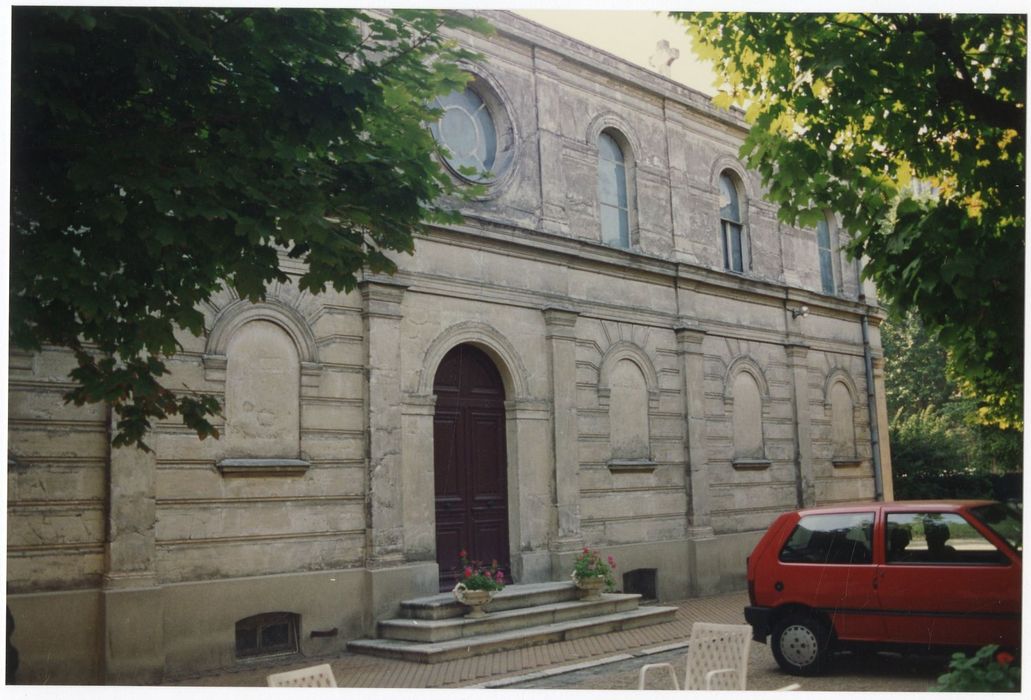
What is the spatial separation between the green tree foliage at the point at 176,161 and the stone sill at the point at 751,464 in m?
10.5

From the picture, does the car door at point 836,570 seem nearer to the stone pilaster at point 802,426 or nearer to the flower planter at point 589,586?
the flower planter at point 589,586

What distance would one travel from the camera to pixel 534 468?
47.4ft

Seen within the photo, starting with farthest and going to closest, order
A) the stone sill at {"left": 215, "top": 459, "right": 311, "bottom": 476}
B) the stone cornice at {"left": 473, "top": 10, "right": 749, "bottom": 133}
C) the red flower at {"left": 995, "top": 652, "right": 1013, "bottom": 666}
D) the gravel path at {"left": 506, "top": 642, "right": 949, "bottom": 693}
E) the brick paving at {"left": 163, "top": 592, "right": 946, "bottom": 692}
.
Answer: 1. the stone cornice at {"left": 473, "top": 10, "right": 749, "bottom": 133}
2. the stone sill at {"left": 215, "top": 459, "right": 311, "bottom": 476}
3. the brick paving at {"left": 163, "top": 592, "right": 946, "bottom": 692}
4. the gravel path at {"left": 506, "top": 642, "right": 949, "bottom": 693}
5. the red flower at {"left": 995, "top": 652, "right": 1013, "bottom": 666}

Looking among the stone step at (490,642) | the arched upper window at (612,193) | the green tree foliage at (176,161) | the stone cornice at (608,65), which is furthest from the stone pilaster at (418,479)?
the stone cornice at (608,65)

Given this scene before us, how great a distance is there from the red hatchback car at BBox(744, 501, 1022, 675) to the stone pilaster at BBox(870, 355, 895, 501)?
1081cm

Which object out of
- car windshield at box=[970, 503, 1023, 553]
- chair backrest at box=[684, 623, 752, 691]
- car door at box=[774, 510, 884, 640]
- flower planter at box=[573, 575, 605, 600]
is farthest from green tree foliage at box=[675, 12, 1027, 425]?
flower planter at box=[573, 575, 605, 600]

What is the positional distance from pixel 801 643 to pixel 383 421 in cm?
562

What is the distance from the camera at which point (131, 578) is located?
1028 centimetres

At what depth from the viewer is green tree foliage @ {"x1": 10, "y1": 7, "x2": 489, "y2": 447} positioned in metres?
7.14

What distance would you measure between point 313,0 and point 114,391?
3364 millimetres

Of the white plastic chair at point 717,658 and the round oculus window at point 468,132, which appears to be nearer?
the white plastic chair at point 717,658

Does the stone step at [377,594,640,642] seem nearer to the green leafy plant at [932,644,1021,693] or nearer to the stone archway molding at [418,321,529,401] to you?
the stone archway molding at [418,321,529,401]

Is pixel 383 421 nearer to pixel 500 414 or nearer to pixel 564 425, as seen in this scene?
pixel 500 414

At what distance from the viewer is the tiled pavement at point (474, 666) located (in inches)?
408
